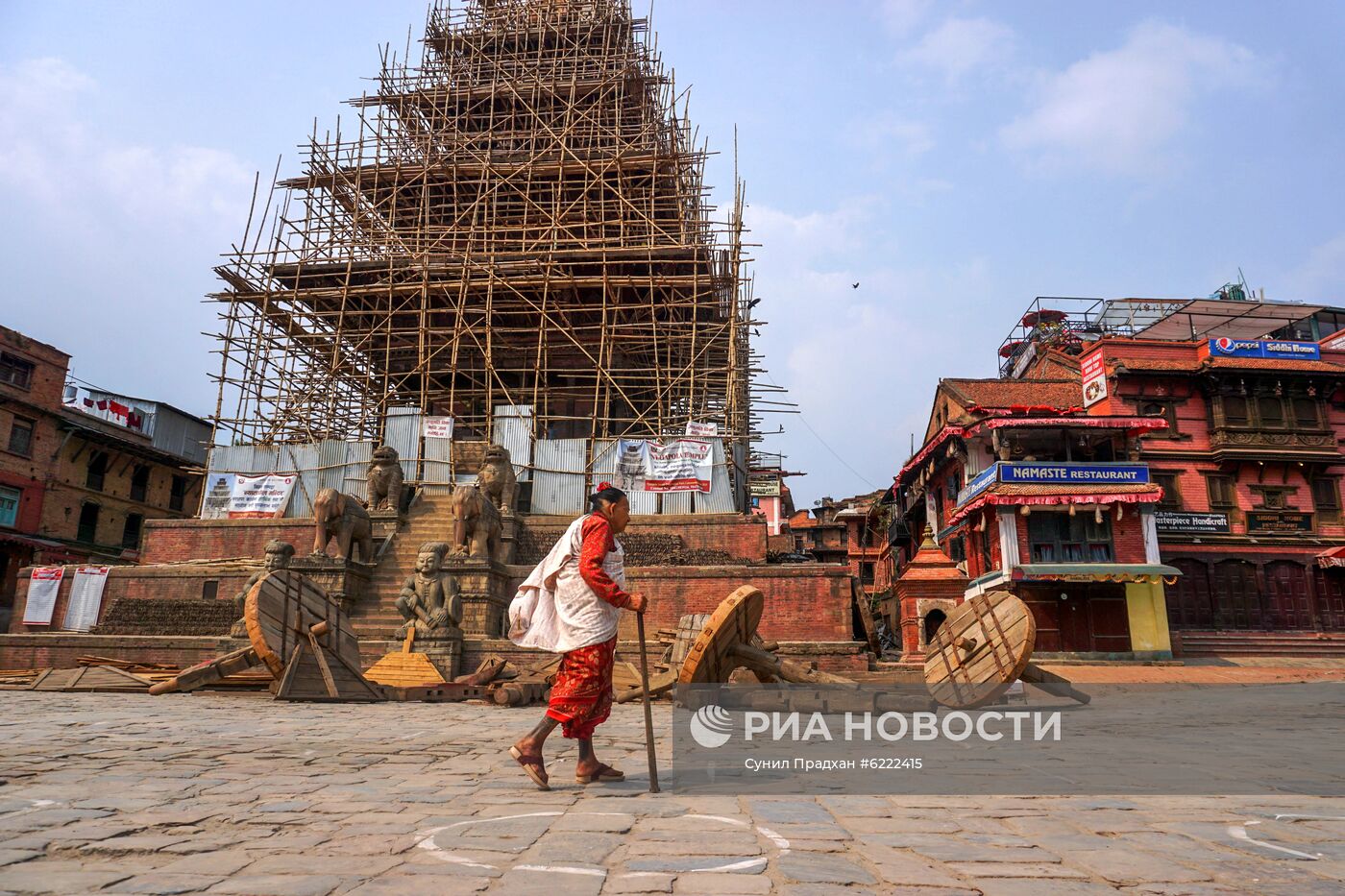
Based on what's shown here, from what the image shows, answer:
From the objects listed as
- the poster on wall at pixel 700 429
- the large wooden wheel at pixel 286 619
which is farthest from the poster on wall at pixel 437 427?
the large wooden wheel at pixel 286 619

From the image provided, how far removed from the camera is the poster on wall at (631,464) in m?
22.0

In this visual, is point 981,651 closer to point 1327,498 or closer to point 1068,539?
point 1068,539

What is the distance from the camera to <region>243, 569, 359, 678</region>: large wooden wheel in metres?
9.35

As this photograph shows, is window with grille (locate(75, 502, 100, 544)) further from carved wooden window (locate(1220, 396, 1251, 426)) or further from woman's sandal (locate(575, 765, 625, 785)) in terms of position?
carved wooden window (locate(1220, 396, 1251, 426))

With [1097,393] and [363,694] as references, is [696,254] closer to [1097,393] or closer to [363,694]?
[1097,393]

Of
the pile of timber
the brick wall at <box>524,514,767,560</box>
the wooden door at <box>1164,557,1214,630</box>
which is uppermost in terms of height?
the brick wall at <box>524,514,767,560</box>

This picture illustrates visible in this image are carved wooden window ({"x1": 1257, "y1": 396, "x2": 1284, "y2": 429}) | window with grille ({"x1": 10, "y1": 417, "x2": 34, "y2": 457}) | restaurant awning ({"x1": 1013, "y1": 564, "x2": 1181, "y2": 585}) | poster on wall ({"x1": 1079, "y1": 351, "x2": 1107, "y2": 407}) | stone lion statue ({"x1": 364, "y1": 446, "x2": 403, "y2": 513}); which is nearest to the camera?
stone lion statue ({"x1": 364, "y1": 446, "x2": 403, "y2": 513})

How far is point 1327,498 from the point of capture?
27.3m

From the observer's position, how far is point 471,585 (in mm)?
15359

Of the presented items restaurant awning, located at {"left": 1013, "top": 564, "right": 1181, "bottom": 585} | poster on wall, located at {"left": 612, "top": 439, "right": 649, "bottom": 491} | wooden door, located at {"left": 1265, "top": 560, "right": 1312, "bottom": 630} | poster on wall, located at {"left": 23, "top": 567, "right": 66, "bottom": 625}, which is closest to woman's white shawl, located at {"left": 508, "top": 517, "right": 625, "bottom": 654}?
poster on wall, located at {"left": 612, "top": 439, "right": 649, "bottom": 491}

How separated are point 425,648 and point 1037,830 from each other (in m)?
11.1

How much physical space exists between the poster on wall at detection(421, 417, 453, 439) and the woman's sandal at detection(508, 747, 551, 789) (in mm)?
19238

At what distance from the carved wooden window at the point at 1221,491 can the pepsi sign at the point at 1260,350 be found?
3966 millimetres

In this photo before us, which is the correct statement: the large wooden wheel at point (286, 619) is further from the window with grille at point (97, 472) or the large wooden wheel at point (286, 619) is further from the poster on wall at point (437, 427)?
the window with grille at point (97, 472)
